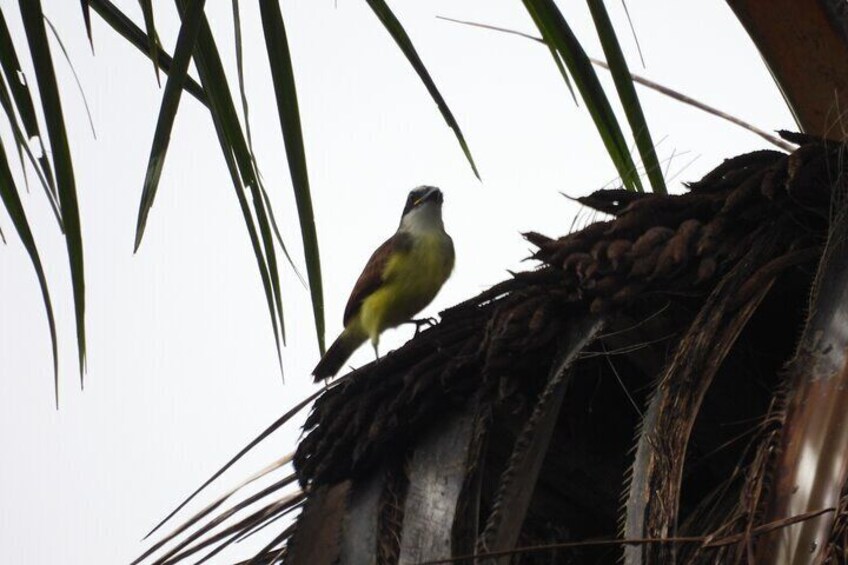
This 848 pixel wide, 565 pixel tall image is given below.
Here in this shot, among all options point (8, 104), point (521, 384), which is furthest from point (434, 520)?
point (8, 104)

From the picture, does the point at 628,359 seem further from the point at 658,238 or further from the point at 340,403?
the point at 340,403

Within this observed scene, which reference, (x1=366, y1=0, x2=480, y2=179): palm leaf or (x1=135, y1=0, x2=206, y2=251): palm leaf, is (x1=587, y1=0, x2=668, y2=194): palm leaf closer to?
(x1=366, y1=0, x2=480, y2=179): palm leaf

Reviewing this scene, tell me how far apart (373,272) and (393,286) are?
0.16 m

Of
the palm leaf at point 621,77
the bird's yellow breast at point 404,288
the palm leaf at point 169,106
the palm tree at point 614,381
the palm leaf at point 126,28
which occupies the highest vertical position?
the palm leaf at point 126,28

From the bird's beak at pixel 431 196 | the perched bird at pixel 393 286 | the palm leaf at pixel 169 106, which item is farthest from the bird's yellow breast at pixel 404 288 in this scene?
the palm leaf at pixel 169 106

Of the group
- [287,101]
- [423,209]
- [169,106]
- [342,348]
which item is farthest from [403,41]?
[423,209]

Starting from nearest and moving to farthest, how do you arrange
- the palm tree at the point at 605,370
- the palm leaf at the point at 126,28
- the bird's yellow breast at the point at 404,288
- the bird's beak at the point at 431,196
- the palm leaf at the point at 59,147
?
1. the palm tree at the point at 605,370
2. the palm leaf at the point at 59,147
3. the palm leaf at the point at 126,28
4. the bird's yellow breast at the point at 404,288
5. the bird's beak at the point at 431,196

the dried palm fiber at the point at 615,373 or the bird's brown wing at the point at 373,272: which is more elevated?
the bird's brown wing at the point at 373,272

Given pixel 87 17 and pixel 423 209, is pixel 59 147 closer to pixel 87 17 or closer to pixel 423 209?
pixel 87 17

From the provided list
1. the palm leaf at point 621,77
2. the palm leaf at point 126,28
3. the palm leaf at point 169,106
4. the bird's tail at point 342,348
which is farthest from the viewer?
the bird's tail at point 342,348

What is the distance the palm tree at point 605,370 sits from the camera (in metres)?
3.10

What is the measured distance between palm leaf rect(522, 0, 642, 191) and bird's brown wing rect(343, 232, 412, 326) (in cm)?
437

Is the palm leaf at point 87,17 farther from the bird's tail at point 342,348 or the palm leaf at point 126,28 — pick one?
the bird's tail at point 342,348

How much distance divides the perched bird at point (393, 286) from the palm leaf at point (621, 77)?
13.9 feet
